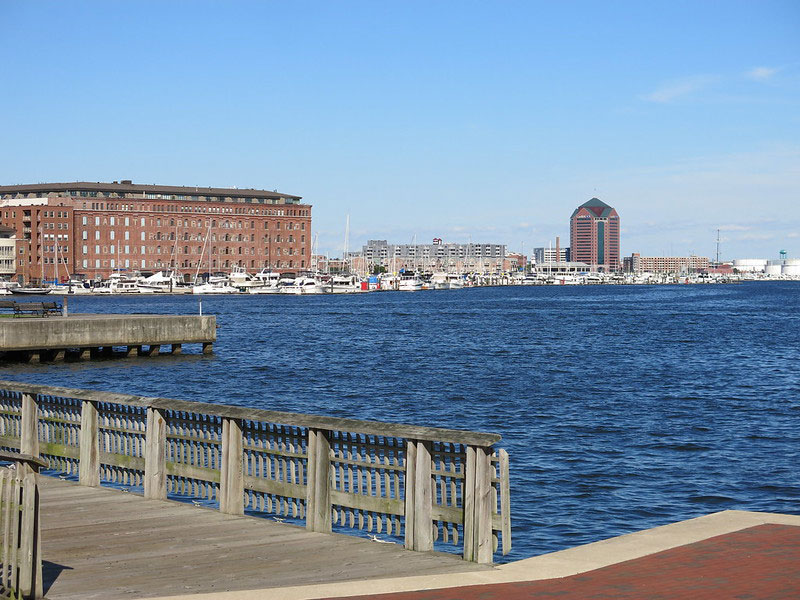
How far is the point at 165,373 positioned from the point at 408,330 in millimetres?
45921

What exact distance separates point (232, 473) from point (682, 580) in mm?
5592

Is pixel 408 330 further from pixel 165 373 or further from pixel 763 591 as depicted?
pixel 763 591

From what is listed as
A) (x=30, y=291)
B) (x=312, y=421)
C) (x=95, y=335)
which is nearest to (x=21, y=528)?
(x=312, y=421)

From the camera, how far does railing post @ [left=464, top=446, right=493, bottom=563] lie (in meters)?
10.0

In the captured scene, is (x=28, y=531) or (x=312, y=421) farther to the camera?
(x=312, y=421)

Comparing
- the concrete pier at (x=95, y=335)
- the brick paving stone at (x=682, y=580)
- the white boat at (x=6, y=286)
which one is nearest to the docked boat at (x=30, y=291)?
the white boat at (x=6, y=286)

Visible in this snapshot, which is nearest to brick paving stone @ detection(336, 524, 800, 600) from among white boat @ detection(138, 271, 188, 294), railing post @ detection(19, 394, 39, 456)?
railing post @ detection(19, 394, 39, 456)

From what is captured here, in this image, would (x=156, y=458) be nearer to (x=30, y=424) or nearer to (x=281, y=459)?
(x=281, y=459)

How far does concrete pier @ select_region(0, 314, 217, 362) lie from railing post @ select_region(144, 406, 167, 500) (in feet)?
136

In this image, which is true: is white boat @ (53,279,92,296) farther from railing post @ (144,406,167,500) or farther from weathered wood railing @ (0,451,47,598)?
weathered wood railing @ (0,451,47,598)

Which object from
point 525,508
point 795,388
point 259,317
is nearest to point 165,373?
point 795,388

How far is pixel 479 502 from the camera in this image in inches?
396

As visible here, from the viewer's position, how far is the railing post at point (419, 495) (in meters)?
10.4

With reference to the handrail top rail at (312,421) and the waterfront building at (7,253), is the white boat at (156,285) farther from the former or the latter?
the handrail top rail at (312,421)
